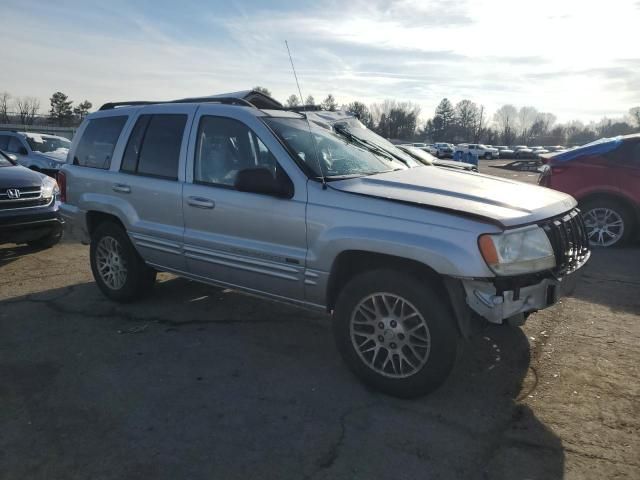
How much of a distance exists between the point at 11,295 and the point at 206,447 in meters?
3.90

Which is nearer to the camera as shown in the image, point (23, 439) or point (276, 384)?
point (23, 439)

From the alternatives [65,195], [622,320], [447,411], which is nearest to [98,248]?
[65,195]

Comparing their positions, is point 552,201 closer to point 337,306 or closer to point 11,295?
point 337,306

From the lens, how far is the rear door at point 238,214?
11.9 ft

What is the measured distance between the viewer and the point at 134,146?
4754 mm

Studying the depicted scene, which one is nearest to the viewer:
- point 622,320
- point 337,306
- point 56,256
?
point 337,306

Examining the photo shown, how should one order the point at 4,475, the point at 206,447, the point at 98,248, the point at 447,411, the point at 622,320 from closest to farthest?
the point at 4,475, the point at 206,447, the point at 447,411, the point at 622,320, the point at 98,248

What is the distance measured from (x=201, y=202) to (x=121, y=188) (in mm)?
1147

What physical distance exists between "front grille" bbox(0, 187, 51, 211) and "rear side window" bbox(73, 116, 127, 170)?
2176mm

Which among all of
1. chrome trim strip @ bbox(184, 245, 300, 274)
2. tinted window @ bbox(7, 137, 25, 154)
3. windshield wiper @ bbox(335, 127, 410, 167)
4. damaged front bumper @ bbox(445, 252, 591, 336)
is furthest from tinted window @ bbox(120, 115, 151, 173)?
tinted window @ bbox(7, 137, 25, 154)

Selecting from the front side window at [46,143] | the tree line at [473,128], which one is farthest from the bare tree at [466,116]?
the front side window at [46,143]

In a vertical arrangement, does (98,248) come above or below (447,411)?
→ above

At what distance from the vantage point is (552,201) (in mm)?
3531

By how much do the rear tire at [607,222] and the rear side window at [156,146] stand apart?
6126 millimetres
